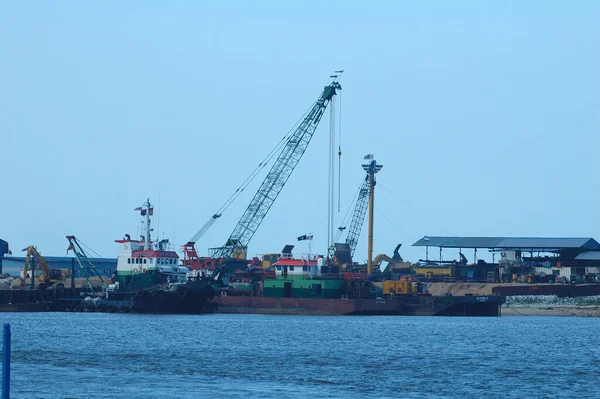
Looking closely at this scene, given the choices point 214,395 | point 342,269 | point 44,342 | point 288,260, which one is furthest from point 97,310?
point 214,395

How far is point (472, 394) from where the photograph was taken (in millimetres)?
45094

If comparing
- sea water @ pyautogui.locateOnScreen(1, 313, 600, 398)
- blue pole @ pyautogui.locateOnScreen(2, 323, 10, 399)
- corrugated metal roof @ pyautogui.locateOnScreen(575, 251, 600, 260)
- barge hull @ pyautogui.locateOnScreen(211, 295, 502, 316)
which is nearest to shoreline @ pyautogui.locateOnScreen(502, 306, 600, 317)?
barge hull @ pyautogui.locateOnScreen(211, 295, 502, 316)

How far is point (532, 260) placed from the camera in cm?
17025

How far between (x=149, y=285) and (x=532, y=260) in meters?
80.2

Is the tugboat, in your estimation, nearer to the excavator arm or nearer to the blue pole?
the excavator arm

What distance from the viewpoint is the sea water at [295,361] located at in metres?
45.3

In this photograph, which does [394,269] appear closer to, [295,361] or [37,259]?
[37,259]

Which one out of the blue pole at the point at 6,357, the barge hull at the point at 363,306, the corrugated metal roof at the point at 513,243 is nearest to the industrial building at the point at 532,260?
the corrugated metal roof at the point at 513,243

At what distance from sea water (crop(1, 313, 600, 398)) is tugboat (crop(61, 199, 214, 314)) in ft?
42.5

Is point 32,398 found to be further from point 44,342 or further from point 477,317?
point 477,317

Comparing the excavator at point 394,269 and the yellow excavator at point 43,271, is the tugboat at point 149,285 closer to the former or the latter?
the yellow excavator at point 43,271

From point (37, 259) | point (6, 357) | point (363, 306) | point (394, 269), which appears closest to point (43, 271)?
point (37, 259)

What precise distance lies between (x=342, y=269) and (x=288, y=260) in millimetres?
44253

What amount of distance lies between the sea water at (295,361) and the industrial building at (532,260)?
65.6 meters
